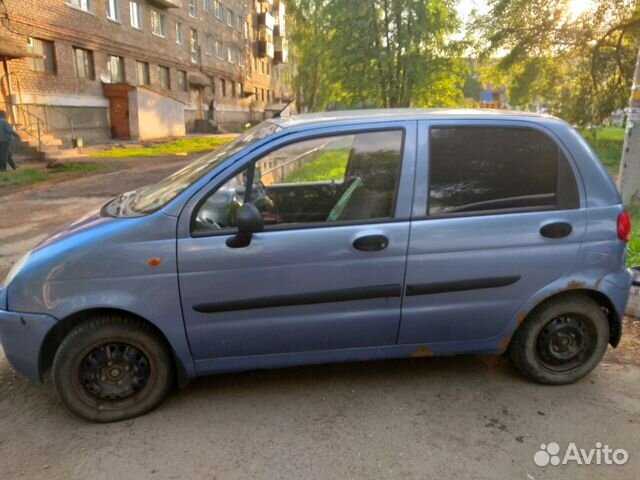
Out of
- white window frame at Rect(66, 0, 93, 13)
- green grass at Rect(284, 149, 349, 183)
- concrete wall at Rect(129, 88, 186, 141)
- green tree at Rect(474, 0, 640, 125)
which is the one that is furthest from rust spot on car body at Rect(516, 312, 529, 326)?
concrete wall at Rect(129, 88, 186, 141)

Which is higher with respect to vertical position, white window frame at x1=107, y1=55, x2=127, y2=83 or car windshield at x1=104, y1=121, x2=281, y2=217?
white window frame at x1=107, y1=55, x2=127, y2=83

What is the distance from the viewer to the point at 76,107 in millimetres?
22953

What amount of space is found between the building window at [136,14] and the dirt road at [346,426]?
28779mm

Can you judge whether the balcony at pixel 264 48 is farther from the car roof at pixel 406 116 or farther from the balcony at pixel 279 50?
the car roof at pixel 406 116

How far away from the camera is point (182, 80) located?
34969 millimetres

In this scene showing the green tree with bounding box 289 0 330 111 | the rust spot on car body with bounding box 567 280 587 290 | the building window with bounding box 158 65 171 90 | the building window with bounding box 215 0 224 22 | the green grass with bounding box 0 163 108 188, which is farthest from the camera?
the building window with bounding box 215 0 224 22

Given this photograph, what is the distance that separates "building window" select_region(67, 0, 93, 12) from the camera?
74.6 feet

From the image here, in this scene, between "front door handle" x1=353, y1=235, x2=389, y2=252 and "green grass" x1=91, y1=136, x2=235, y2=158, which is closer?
"front door handle" x1=353, y1=235, x2=389, y2=252

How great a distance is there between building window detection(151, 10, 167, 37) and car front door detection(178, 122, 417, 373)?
102 feet

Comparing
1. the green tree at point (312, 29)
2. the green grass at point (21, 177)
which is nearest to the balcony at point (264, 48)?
the green tree at point (312, 29)

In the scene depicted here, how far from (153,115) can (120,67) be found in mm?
3066

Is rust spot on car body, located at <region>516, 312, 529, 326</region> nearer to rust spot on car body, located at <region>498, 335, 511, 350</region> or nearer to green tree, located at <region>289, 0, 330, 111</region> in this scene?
rust spot on car body, located at <region>498, 335, 511, 350</region>

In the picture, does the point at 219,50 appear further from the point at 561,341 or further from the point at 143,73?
the point at 561,341

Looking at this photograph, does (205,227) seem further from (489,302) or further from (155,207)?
(489,302)
